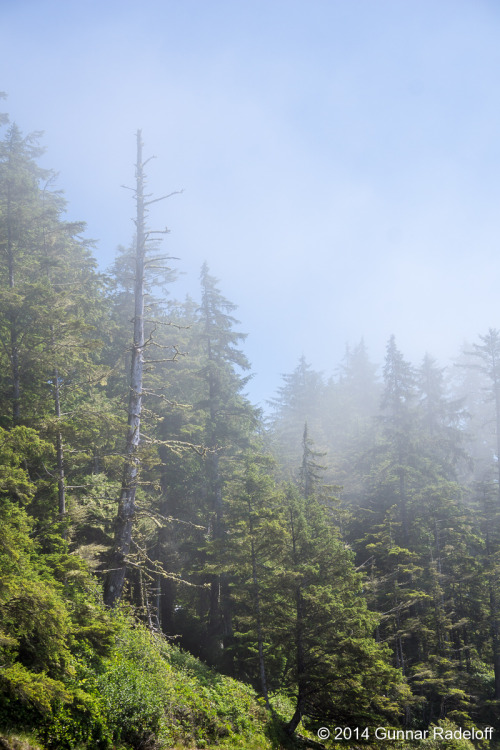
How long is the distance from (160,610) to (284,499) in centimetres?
1275

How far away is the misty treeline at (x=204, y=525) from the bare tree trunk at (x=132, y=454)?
0.33 ft

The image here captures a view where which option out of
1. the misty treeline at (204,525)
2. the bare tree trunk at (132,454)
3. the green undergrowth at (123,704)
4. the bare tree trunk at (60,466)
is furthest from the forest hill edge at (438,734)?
the bare tree trunk at (60,466)

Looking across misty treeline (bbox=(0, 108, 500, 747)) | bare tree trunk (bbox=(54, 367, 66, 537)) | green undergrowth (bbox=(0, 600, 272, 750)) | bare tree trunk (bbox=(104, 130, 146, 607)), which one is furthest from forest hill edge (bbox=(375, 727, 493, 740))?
bare tree trunk (bbox=(54, 367, 66, 537))

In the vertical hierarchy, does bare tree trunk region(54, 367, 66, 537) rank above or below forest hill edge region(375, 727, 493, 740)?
above

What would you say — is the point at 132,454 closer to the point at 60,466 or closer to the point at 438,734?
the point at 60,466

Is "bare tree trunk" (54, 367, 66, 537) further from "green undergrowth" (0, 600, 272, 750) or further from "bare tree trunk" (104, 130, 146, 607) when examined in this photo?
"green undergrowth" (0, 600, 272, 750)

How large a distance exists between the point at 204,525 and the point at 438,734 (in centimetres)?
1399

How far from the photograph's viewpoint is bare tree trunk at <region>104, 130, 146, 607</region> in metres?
13.0

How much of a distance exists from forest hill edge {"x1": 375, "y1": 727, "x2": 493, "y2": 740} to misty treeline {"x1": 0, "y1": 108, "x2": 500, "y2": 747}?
847 millimetres

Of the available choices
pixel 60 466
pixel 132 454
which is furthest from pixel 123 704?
pixel 60 466

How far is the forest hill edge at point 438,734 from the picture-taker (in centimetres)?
1477

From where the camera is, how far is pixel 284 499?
17.1 meters

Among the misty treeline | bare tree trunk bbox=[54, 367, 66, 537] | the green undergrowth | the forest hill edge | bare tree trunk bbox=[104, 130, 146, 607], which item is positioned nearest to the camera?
the green undergrowth

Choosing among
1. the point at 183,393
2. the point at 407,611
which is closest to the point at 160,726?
the point at 407,611
